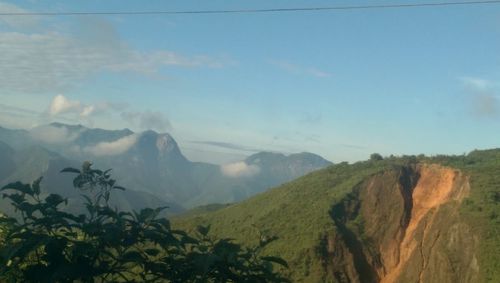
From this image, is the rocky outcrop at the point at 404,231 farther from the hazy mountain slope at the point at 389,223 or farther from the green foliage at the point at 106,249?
the green foliage at the point at 106,249

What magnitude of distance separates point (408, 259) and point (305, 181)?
1834 centimetres

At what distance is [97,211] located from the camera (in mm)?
3801

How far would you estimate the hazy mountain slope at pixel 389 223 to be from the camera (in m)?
42.2

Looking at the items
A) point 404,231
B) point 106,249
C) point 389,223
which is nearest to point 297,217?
point 389,223

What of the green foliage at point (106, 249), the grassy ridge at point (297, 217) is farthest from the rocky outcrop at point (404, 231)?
the green foliage at point (106, 249)

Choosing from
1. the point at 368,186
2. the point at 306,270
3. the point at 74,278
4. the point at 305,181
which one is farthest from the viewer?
the point at 305,181

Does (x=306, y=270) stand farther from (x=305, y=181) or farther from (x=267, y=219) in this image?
(x=305, y=181)

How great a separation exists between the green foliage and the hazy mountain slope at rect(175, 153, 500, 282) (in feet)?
125

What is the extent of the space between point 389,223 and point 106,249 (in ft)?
163

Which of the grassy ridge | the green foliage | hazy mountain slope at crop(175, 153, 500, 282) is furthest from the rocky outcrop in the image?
the green foliage

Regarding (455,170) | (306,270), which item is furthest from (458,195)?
(306,270)

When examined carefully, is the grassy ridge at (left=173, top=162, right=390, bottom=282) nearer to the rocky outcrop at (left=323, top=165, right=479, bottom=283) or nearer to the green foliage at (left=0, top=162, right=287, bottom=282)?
the rocky outcrop at (left=323, top=165, right=479, bottom=283)

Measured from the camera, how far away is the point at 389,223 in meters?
50.6

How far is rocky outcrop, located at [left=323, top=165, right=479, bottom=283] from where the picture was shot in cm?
4297
